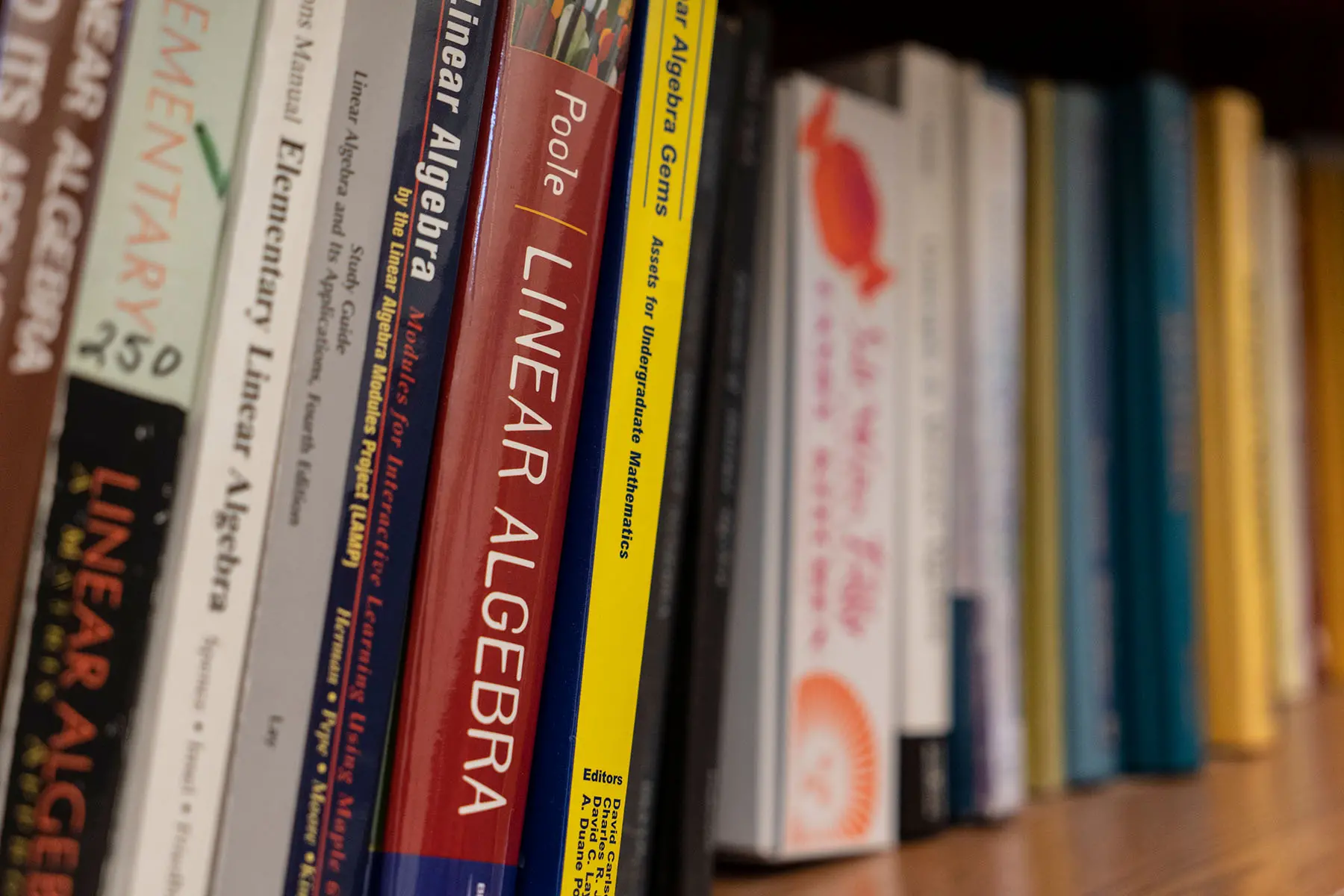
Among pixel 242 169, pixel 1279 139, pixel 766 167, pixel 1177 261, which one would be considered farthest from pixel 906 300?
pixel 1279 139

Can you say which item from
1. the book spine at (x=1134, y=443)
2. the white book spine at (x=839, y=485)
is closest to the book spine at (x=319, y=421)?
the white book spine at (x=839, y=485)

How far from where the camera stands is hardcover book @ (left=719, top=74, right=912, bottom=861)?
467 millimetres

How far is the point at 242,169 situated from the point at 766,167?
256 millimetres

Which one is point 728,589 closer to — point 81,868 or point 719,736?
point 719,736

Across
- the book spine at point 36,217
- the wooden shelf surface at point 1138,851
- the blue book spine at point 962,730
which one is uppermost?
the book spine at point 36,217

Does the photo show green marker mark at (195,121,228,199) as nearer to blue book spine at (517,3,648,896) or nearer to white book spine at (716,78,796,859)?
blue book spine at (517,3,648,896)

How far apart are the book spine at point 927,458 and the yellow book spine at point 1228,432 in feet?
0.73

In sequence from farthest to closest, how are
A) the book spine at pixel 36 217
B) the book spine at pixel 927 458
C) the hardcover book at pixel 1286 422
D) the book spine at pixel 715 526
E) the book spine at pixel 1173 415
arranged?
the hardcover book at pixel 1286 422, the book spine at pixel 1173 415, the book spine at pixel 927 458, the book spine at pixel 715 526, the book spine at pixel 36 217

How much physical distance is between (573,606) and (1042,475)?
35 centimetres

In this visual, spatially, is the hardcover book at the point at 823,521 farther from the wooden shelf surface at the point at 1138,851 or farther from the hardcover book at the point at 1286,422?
the hardcover book at the point at 1286,422

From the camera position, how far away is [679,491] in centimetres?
40

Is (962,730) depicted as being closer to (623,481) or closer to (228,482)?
(623,481)

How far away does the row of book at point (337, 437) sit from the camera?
0.29m

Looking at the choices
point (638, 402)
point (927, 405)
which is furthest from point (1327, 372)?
point (638, 402)
